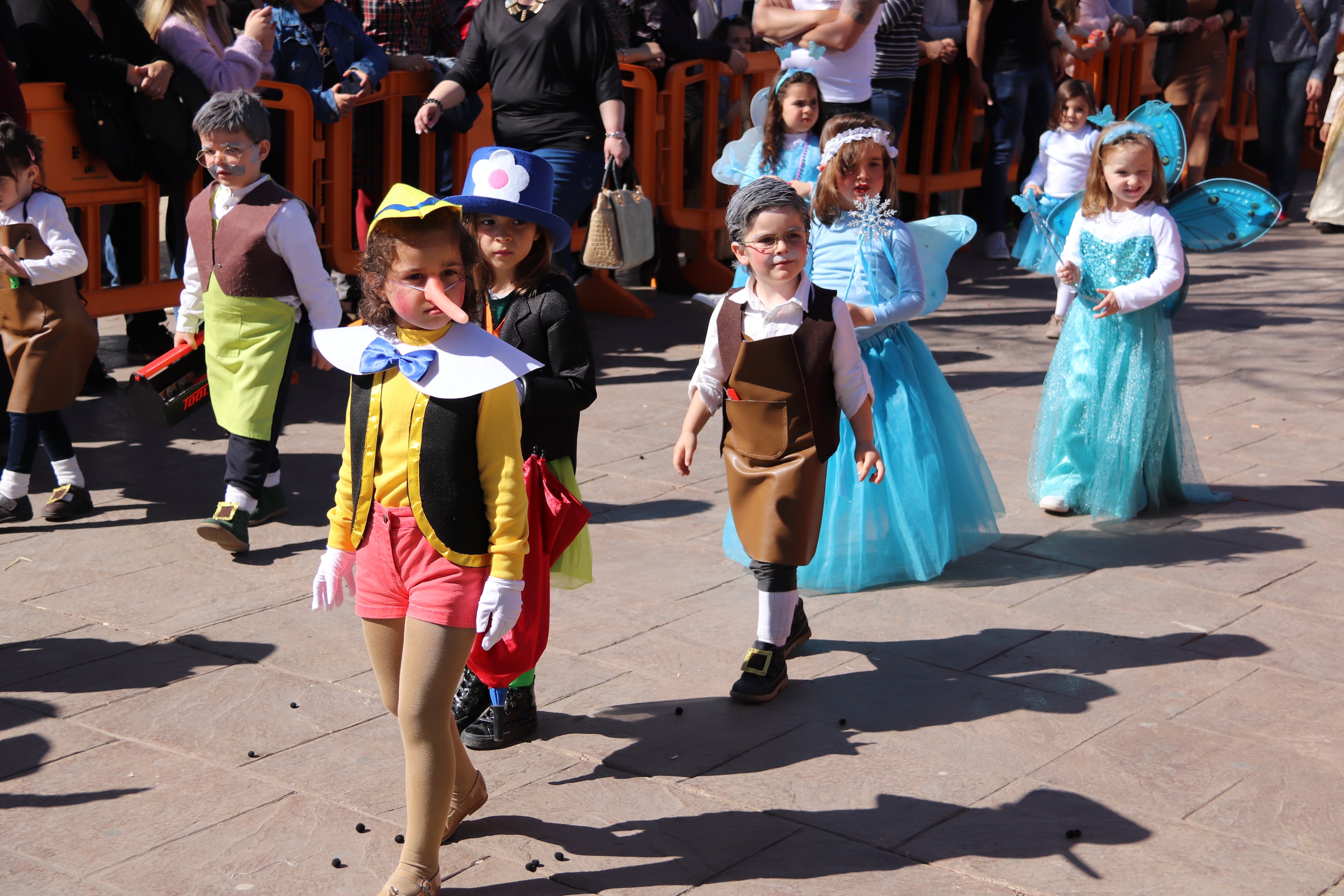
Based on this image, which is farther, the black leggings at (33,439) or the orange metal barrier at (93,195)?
the orange metal barrier at (93,195)

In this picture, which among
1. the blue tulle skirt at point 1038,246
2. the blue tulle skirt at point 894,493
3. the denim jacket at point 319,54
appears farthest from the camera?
the denim jacket at point 319,54

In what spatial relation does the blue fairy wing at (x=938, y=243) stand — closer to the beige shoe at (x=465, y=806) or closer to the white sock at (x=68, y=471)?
the beige shoe at (x=465, y=806)

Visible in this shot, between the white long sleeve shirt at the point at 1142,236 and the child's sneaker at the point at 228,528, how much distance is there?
344 cm

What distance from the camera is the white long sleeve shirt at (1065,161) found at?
10000 mm

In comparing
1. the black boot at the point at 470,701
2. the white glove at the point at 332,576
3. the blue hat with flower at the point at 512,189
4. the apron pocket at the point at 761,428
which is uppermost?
the blue hat with flower at the point at 512,189

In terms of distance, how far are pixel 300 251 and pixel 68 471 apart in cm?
143

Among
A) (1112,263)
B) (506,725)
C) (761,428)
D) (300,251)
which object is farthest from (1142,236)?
(506,725)

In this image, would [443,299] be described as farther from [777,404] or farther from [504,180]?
[777,404]

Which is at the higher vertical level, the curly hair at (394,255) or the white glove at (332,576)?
the curly hair at (394,255)

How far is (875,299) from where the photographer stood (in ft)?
18.1

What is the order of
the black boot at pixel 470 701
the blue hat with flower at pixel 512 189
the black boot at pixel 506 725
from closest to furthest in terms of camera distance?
the blue hat with flower at pixel 512 189 < the black boot at pixel 506 725 < the black boot at pixel 470 701

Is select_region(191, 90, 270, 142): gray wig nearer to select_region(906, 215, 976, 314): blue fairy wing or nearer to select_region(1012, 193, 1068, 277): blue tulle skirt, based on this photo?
select_region(906, 215, 976, 314): blue fairy wing

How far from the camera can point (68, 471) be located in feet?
20.6

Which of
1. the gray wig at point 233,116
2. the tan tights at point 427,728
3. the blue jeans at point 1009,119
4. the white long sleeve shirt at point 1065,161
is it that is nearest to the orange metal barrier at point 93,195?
the gray wig at point 233,116
